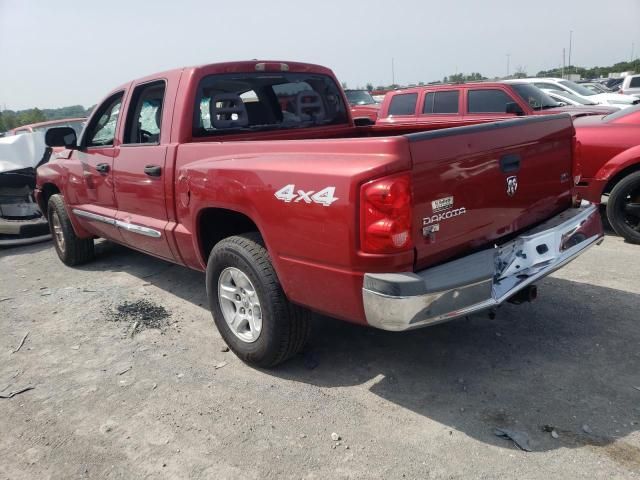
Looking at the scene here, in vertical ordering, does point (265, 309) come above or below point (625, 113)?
below

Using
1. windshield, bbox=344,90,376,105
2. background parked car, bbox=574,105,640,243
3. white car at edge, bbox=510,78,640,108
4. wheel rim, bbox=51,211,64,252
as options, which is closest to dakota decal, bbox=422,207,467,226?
background parked car, bbox=574,105,640,243

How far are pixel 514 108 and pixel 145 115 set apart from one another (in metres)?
6.07

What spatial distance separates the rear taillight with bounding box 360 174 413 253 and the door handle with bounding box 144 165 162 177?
195 centimetres

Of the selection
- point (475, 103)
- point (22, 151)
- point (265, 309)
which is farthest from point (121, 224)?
point (475, 103)

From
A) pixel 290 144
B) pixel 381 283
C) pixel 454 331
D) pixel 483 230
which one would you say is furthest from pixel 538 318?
pixel 290 144

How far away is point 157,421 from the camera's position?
2936 millimetres

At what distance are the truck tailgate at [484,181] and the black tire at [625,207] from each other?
2.62m

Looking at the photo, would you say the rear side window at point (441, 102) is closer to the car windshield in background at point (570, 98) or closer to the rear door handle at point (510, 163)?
the car windshield in background at point (570, 98)

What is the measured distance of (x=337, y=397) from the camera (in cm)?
305

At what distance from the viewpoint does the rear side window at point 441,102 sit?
8883mm

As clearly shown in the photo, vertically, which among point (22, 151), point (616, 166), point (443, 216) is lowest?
point (616, 166)

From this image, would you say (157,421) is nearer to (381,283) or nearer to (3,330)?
(381,283)

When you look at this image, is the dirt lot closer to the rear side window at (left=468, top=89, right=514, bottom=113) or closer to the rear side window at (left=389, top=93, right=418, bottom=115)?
the rear side window at (left=468, top=89, right=514, bottom=113)

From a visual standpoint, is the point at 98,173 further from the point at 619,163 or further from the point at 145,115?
the point at 619,163
